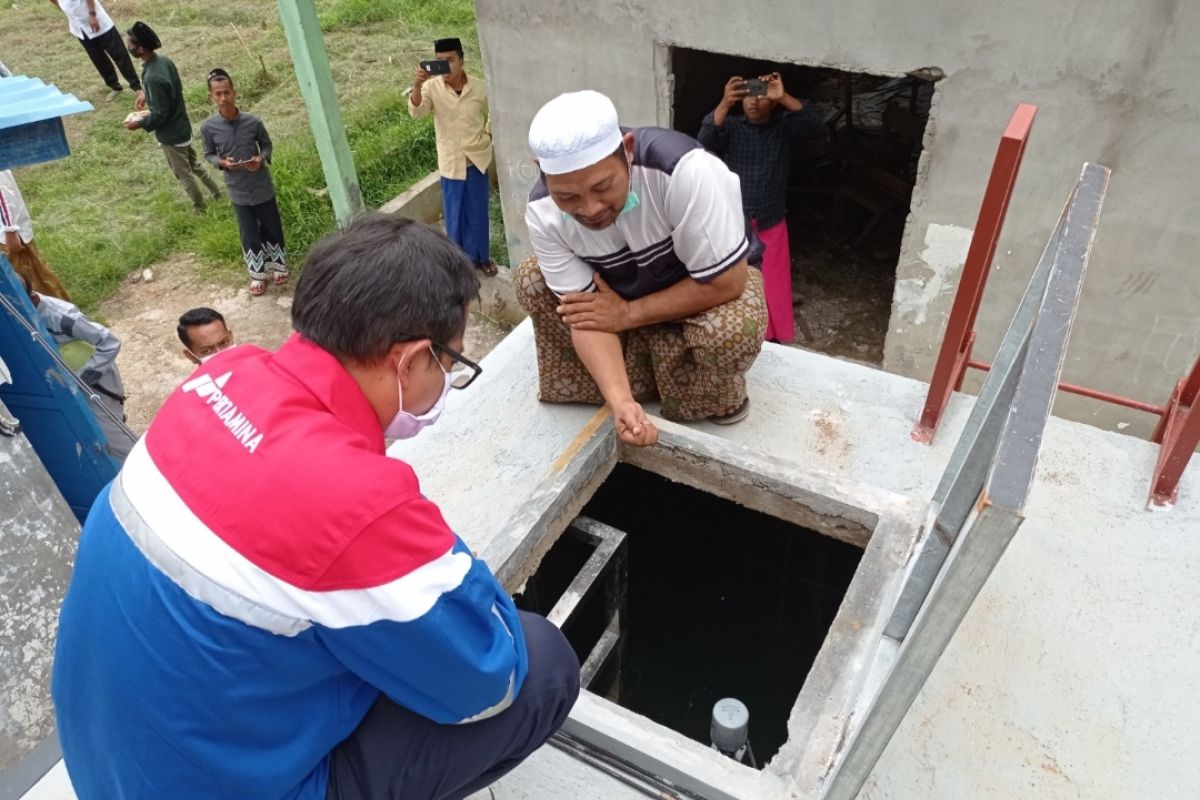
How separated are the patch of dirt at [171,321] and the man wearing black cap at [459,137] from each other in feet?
2.57

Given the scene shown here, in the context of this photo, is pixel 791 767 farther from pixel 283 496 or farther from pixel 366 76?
pixel 366 76

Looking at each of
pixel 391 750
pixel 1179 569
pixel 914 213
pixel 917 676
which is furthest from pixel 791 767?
pixel 914 213

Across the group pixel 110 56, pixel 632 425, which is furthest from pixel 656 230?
pixel 110 56

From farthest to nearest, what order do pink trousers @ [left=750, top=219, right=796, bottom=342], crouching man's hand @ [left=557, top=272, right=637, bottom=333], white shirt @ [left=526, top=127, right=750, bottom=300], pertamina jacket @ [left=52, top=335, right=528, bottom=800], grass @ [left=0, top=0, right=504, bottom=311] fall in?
1. grass @ [left=0, top=0, right=504, bottom=311]
2. pink trousers @ [left=750, top=219, right=796, bottom=342]
3. crouching man's hand @ [left=557, top=272, right=637, bottom=333]
4. white shirt @ [left=526, top=127, right=750, bottom=300]
5. pertamina jacket @ [left=52, top=335, right=528, bottom=800]

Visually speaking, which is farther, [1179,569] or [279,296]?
[279,296]

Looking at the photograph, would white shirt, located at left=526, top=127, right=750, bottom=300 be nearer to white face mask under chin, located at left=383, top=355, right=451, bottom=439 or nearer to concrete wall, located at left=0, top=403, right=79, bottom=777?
white face mask under chin, located at left=383, top=355, right=451, bottom=439

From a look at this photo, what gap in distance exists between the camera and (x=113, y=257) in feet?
24.1

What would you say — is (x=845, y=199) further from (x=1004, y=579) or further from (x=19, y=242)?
(x=19, y=242)

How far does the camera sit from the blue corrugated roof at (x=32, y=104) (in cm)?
293

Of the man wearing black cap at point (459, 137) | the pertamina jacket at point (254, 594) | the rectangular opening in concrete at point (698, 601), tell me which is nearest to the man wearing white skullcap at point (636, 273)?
the rectangular opening in concrete at point (698, 601)

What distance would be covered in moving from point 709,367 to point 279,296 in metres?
5.24

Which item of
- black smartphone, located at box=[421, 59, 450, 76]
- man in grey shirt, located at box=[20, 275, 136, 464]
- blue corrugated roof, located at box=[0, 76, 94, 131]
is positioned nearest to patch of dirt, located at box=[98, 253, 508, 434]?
black smartphone, located at box=[421, 59, 450, 76]

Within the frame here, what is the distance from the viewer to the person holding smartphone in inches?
179

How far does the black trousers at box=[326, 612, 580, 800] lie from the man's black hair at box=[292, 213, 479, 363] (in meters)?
0.70
